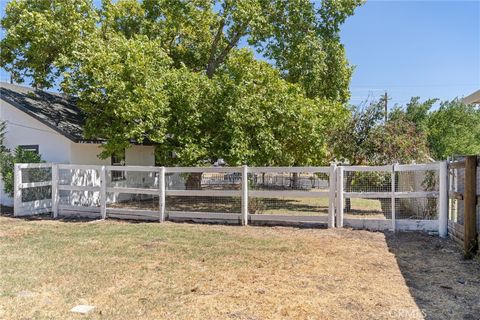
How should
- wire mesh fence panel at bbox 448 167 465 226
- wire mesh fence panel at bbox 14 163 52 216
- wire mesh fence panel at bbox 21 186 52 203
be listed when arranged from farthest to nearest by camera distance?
1. wire mesh fence panel at bbox 21 186 52 203
2. wire mesh fence panel at bbox 14 163 52 216
3. wire mesh fence panel at bbox 448 167 465 226

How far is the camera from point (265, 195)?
32.7ft

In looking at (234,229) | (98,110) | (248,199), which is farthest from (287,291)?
(98,110)

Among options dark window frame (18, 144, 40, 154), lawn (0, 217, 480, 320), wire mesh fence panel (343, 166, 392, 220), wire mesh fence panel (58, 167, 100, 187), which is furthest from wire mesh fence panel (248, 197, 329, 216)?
dark window frame (18, 144, 40, 154)

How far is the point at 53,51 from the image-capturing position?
1393cm

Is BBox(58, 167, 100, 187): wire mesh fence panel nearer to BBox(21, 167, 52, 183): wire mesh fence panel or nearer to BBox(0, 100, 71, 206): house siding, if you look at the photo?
BBox(21, 167, 52, 183): wire mesh fence panel

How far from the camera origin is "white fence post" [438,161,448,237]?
28.0ft

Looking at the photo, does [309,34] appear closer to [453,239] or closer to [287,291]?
[453,239]

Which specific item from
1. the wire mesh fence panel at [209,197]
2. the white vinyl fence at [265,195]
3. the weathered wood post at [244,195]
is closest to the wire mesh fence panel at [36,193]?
the white vinyl fence at [265,195]

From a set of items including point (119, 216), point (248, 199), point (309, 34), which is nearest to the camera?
point (248, 199)

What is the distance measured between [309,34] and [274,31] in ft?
5.20

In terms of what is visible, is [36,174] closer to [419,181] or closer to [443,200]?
[419,181]

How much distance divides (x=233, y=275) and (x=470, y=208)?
163 inches

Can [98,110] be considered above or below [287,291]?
A: above

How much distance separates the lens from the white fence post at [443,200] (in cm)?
852
